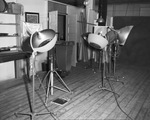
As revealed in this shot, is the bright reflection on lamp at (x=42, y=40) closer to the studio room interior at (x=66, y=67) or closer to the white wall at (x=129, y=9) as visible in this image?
the studio room interior at (x=66, y=67)

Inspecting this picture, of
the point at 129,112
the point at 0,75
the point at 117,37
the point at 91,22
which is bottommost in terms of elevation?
the point at 129,112

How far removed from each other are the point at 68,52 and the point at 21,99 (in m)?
2.28

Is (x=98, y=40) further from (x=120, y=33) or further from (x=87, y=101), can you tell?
(x=87, y=101)

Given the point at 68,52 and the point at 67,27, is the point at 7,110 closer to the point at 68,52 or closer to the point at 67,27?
the point at 68,52

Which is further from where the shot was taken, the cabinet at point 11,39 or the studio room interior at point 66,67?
the cabinet at point 11,39

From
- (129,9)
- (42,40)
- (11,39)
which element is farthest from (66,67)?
(129,9)

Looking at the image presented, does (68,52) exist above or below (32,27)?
below

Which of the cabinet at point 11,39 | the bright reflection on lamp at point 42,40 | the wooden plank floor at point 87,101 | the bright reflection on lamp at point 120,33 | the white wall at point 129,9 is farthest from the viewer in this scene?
the white wall at point 129,9

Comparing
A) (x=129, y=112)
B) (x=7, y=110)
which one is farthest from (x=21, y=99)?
(x=129, y=112)

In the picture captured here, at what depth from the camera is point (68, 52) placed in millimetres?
5344

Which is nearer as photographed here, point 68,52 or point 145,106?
point 145,106

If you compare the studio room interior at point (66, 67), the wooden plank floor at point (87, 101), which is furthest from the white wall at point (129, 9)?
the wooden plank floor at point (87, 101)

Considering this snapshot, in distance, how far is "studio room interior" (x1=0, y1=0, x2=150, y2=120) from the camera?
9.93 feet

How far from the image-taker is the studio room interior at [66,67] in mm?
3027
